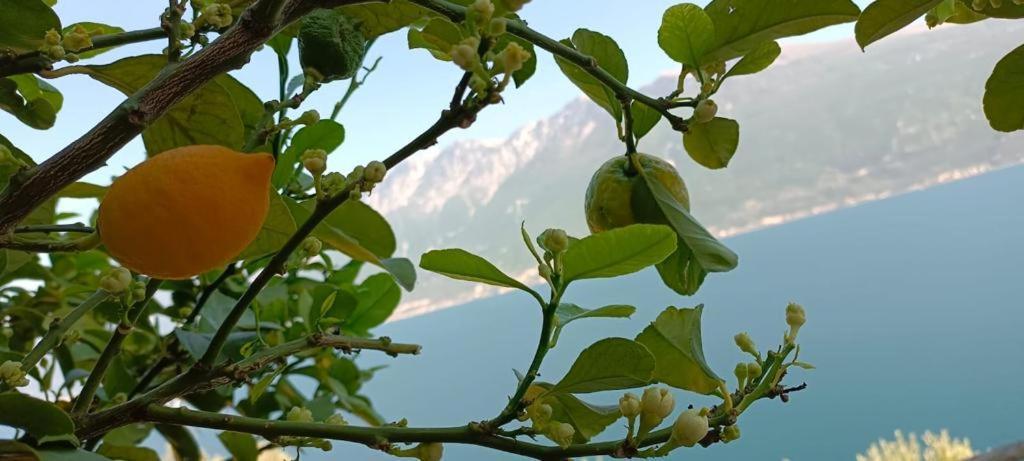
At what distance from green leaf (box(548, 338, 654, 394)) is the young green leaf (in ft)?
0.15

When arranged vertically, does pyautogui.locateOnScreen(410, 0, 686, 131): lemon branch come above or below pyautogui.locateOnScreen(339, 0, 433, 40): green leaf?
below

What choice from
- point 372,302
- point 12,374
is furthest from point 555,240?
point 372,302

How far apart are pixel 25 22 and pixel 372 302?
0.45 m

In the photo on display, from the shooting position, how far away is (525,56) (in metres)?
0.20

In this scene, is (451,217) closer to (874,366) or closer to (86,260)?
(874,366)

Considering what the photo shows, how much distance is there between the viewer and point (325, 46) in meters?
0.33

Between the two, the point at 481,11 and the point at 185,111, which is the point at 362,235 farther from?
the point at 481,11

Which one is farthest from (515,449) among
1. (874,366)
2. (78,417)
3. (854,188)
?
(854,188)

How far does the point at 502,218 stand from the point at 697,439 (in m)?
26.9

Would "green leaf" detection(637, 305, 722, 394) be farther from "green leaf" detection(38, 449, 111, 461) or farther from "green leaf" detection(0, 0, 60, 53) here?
"green leaf" detection(0, 0, 60, 53)

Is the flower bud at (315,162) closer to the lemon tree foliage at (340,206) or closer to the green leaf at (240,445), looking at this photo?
the lemon tree foliage at (340,206)

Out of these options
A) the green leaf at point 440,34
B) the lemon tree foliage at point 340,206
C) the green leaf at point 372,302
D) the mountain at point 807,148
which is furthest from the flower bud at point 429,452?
the mountain at point 807,148

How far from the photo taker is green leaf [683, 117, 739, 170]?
0.40 m

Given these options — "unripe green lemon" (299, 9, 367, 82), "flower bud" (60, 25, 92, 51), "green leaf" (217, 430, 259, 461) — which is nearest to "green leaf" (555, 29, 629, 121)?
"unripe green lemon" (299, 9, 367, 82)
